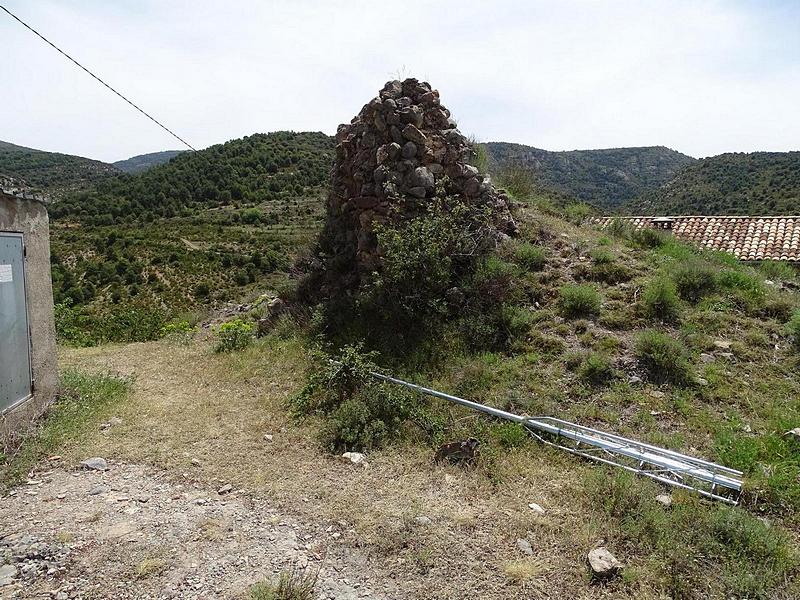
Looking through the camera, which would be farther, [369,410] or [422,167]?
[422,167]

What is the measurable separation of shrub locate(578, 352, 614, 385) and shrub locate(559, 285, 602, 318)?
3.84 ft

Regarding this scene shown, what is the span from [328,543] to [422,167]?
5807 millimetres

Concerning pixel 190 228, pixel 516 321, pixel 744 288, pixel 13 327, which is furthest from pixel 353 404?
pixel 190 228

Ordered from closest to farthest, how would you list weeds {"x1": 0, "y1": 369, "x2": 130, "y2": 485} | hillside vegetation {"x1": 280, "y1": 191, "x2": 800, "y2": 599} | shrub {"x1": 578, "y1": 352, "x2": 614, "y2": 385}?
hillside vegetation {"x1": 280, "y1": 191, "x2": 800, "y2": 599} < weeds {"x1": 0, "y1": 369, "x2": 130, "y2": 485} < shrub {"x1": 578, "y1": 352, "x2": 614, "y2": 385}

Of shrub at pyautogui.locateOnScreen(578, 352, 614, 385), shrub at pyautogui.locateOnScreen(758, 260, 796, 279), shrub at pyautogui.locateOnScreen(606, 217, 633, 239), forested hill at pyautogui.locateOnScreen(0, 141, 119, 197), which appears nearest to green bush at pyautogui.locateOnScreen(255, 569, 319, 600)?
shrub at pyautogui.locateOnScreen(578, 352, 614, 385)

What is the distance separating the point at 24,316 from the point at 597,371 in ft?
19.5

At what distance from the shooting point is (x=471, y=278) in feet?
23.5

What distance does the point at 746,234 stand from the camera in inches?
589

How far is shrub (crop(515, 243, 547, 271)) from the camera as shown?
24.8 feet

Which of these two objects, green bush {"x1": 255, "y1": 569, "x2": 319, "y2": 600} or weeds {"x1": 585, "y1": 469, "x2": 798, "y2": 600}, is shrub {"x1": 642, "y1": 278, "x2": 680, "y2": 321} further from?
green bush {"x1": 255, "y1": 569, "x2": 319, "y2": 600}

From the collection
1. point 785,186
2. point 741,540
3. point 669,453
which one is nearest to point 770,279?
point 669,453

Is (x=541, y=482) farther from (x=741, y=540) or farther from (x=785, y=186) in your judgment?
(x=785, y=186)

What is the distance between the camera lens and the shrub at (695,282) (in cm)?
689

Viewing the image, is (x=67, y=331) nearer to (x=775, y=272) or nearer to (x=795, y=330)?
(x=795, y=330)
